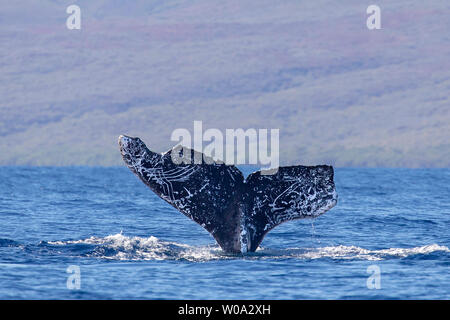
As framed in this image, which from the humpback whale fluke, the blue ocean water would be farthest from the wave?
the humpback whale fluke

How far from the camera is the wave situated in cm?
1612

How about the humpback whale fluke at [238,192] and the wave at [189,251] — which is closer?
the humpback whale fluke at [238,192]

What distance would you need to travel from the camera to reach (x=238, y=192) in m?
14.8

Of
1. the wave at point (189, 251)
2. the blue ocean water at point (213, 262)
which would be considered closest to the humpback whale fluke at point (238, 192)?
the blue ocean water at point (213, 262)

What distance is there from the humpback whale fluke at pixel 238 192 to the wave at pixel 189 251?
1079 millimetres

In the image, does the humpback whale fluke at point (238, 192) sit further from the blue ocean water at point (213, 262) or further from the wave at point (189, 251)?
the wave at point (189, 251)

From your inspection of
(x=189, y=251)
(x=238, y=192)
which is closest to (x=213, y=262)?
(x=238, y=192)

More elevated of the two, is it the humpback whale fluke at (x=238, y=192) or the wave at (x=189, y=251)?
the humpback whale fluke at (x=238, y=192)

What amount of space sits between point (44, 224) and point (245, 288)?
11583mm

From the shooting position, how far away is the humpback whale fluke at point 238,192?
47.3 ft

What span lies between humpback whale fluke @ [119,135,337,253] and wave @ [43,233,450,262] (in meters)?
1.08

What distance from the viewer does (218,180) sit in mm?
14617

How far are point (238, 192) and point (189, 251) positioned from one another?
8.80ft

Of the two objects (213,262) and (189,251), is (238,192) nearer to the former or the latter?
(213,262)
